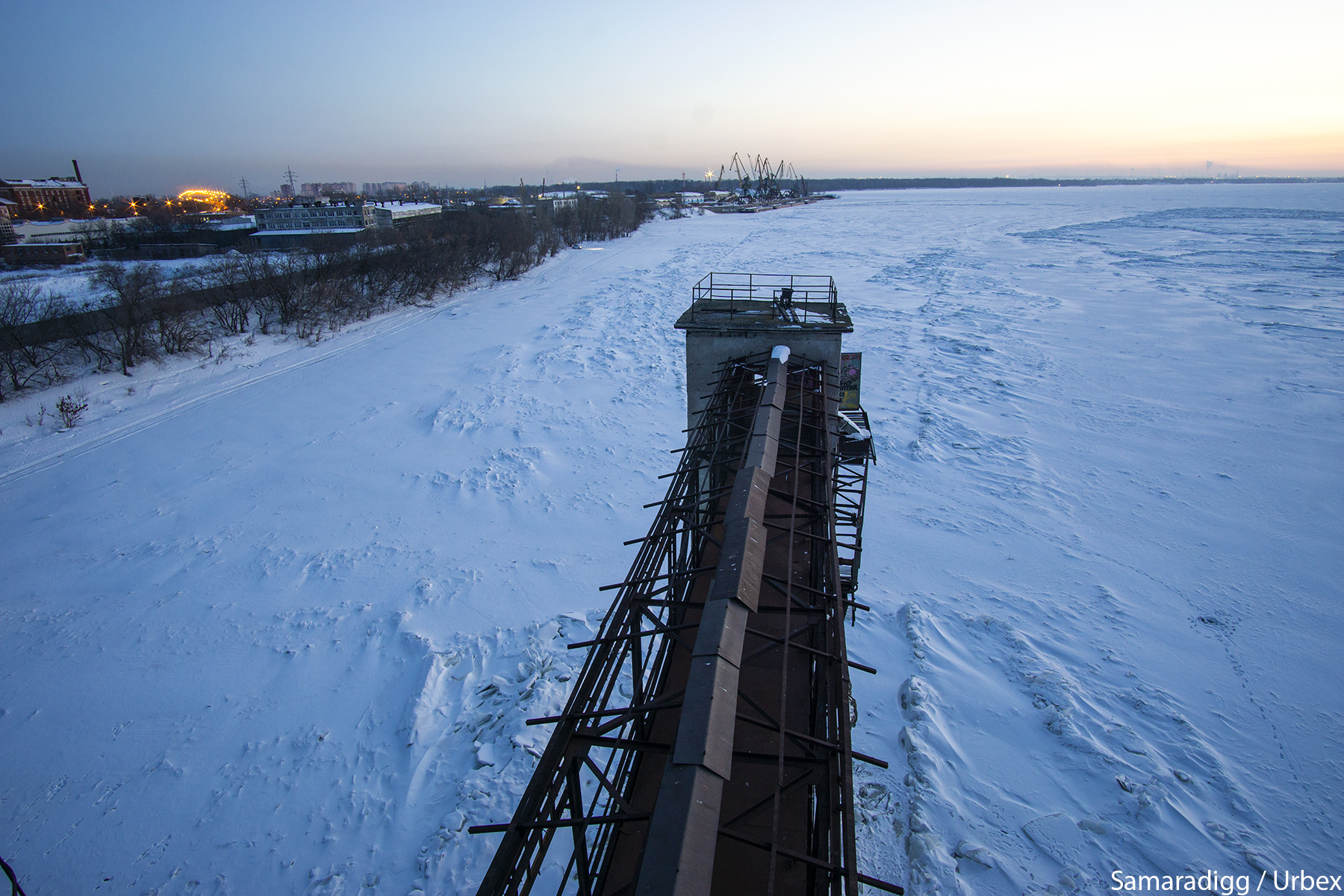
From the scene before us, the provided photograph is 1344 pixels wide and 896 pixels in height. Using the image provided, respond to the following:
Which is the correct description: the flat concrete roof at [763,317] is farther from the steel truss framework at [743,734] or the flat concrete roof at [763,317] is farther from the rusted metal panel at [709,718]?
the rusted metal panel at [709,718]

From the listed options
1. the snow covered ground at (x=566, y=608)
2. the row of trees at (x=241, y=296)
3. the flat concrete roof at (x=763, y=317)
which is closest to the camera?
the snow covered ground at (x=566, y=608)

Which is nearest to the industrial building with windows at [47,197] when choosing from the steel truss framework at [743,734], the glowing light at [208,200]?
the glowing light at [208,200]

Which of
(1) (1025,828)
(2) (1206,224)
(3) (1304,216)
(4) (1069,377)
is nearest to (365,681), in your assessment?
(1) (1025,828)

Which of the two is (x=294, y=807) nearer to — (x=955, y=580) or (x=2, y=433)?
(x=955, y=580)

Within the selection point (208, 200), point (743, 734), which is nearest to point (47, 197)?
point (208, 200)

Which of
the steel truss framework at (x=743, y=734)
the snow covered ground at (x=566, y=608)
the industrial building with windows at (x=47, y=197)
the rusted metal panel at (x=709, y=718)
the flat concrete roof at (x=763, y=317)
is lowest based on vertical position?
the snow covered ground at (x=566, y=608)

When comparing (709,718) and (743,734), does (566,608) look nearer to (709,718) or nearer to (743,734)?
(743,734)
